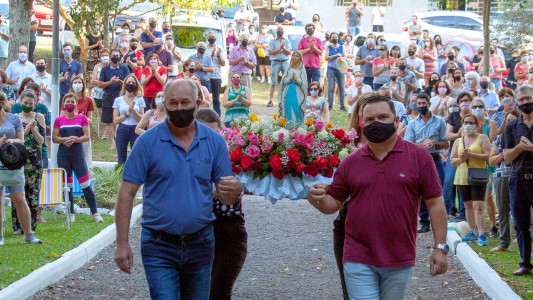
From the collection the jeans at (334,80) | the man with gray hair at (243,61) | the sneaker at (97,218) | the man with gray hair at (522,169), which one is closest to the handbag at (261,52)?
the jeans at (334,80)

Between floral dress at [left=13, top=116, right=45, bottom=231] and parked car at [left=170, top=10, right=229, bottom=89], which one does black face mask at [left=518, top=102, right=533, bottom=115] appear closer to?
floral dress at [left=13, top=116, right=45, bottom=231]

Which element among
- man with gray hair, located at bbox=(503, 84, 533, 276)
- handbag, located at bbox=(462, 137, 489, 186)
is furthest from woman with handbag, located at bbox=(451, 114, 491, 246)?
man with gray hair, located at bbox=(503, 84, 533, 276)

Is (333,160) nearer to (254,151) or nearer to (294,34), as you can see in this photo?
(254,151)

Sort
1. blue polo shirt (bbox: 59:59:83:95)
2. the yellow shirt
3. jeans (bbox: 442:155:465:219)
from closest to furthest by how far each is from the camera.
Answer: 1. the yellow shirt
2. jeans (bbox: 442:155:465:219)
3. blue polo shirt (bbox: 59:59:83:95)

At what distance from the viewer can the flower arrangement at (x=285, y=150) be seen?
8594mm

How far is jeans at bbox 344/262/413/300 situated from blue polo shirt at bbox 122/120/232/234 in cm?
100

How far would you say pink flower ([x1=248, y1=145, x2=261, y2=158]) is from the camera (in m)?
8.55

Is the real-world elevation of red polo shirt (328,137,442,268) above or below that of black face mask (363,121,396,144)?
below

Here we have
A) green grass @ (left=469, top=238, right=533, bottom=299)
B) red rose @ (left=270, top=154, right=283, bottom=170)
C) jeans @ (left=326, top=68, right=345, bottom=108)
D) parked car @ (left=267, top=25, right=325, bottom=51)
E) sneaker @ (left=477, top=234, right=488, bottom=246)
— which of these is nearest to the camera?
Result: red rose @ (left=270, top=154, right=283, bottom=170)

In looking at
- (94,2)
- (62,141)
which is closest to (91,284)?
(62,141)

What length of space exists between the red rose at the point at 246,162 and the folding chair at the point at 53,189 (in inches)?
245

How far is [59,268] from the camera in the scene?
11109 millimetres

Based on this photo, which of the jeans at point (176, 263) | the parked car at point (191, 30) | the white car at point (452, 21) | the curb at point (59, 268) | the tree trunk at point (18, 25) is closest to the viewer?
the jeans at point (176, 263)

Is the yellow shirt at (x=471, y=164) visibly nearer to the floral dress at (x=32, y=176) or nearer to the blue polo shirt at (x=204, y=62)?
the floral dress at (x=32, y=176)
